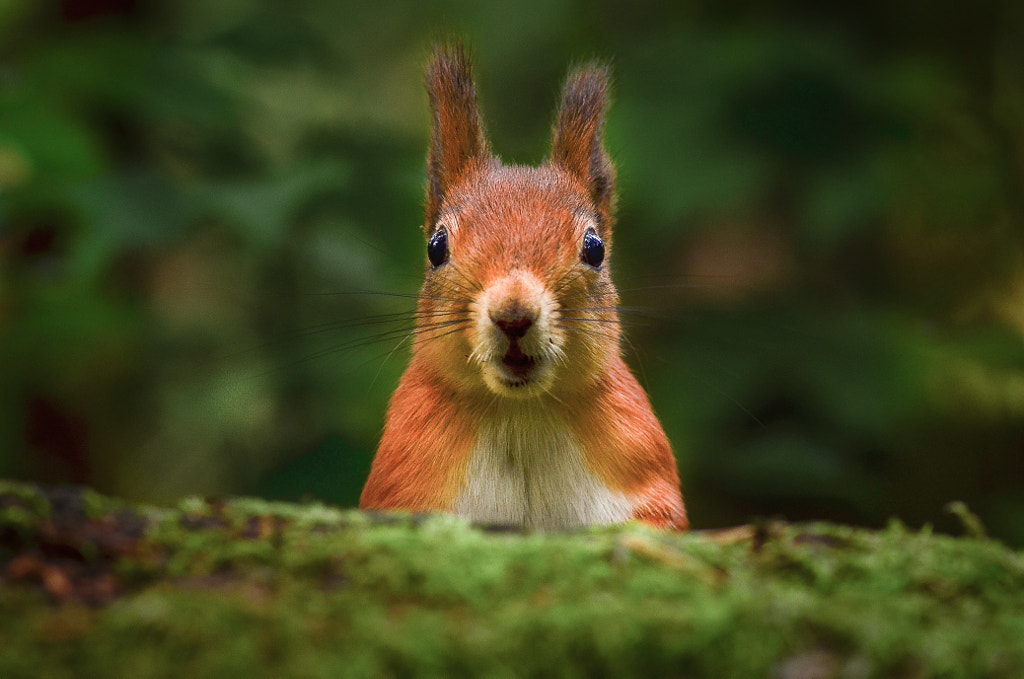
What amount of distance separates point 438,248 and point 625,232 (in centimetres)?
162

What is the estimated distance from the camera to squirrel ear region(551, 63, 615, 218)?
2.42 meters

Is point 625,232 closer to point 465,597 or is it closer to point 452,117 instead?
point 452,117

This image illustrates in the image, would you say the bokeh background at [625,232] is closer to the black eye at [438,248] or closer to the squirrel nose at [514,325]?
the black eye at [438,248]

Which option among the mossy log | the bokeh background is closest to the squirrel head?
the mossy log

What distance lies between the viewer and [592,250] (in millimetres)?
2197

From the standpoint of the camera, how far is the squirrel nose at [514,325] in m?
1.82

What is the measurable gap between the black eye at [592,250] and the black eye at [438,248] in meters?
0.33

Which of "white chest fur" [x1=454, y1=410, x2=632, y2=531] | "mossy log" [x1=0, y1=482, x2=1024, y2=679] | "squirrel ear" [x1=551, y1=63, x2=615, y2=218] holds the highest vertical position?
"squirrel ear" [x1=551, y1=63, x2=615, y2=218]

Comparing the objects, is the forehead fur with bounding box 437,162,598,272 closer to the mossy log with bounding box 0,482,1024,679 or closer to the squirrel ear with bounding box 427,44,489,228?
the squirrel ear with bounding box 427,44,489,228

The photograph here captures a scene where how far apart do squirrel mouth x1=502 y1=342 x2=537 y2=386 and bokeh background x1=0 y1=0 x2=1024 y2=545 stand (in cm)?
137

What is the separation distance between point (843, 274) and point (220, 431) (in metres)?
2.75

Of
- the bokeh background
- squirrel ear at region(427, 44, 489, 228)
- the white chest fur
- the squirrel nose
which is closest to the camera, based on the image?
the squirrel nose

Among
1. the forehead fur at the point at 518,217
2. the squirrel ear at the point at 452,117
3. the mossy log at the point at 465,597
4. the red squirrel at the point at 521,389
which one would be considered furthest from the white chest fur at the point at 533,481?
the squirrel ear at the point at 452,117

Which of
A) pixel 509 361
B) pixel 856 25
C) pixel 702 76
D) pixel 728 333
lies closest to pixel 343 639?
pixel 509 361
